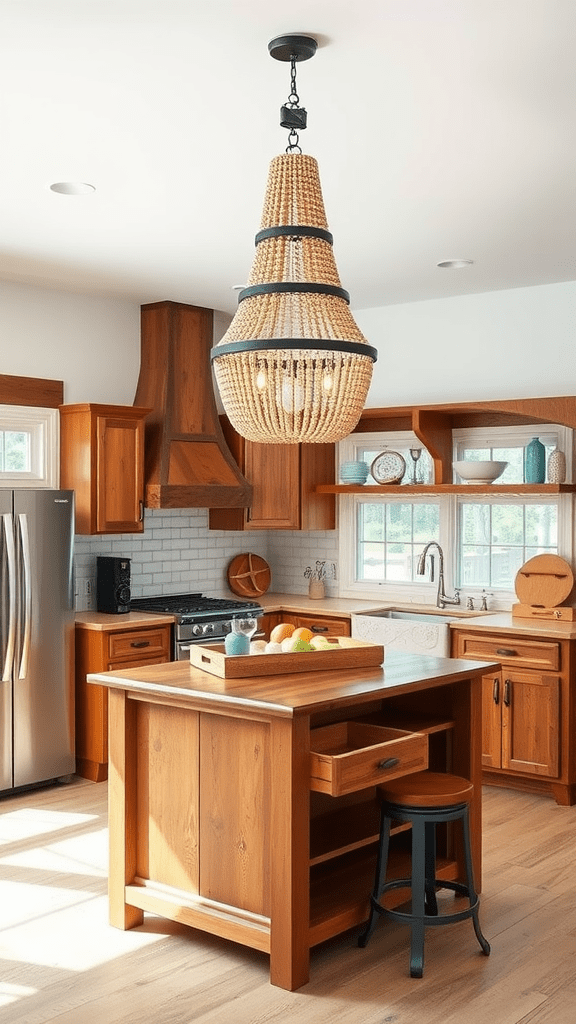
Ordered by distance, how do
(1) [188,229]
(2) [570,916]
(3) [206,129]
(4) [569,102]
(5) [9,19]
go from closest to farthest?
(5) [9,19] < (4) [569,102] < (3) [206,129] < (2) [570,916] < (1) [188,229]

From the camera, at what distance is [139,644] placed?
6.07 m

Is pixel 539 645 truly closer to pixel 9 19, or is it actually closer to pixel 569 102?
pixel 569 102

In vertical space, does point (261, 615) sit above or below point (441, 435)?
below

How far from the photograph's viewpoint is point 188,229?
5.02 m

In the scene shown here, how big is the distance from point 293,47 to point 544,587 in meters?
3.94

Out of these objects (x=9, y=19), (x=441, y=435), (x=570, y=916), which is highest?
(x=9, y=19)

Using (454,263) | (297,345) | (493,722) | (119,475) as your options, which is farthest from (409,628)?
(297,345)

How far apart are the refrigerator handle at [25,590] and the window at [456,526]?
2467 millimetres

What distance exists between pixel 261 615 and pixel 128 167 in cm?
332

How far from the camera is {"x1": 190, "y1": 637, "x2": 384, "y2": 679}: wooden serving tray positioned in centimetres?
379

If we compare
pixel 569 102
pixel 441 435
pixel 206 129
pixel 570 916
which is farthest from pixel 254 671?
pixel 441 435

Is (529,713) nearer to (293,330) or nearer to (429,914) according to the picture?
(429,914)

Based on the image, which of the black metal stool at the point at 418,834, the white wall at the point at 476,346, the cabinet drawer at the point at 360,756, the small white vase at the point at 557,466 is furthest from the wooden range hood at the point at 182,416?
the black metal stool at the point at 418,834

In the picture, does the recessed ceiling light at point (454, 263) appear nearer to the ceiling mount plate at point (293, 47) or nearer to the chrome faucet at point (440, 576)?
the chrome faucet at point (440, 576)
